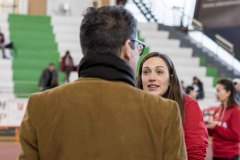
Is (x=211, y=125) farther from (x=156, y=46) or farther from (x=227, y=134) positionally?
(x=156, y=46)

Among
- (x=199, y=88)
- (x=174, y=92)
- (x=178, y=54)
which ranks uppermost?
(x=174, y=92)

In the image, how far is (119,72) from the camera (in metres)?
1.96

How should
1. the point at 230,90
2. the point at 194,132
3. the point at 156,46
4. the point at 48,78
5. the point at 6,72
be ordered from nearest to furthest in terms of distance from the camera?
the point at 194,132, the point at 230,90, the point at 48,78, the point at 6,72, the point at 156,46

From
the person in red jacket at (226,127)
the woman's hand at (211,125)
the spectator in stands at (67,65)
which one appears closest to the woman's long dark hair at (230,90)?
the person in red jacket at (226,127)

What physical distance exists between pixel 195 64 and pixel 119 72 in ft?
60.5

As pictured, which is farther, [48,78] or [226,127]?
[48,78]

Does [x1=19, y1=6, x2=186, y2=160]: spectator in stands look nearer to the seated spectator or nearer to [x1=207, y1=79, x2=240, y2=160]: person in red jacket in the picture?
[x1=207, y1=79, x2=240, y2=160]: person in red jacket

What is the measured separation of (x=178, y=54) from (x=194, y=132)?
17.8 m

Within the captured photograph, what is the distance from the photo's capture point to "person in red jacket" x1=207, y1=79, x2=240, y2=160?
4.80 meters

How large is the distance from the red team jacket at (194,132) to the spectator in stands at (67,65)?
1426 centimetres

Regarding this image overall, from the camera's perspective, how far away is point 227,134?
4.82 m

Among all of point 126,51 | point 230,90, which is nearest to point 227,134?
point 230,90

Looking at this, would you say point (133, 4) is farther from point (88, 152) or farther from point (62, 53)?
point (88, 152)

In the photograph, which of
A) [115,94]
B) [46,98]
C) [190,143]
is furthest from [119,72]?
[190,143]
